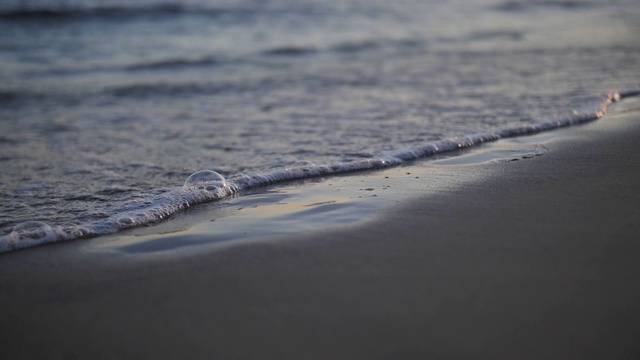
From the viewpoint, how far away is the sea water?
407 centimetres

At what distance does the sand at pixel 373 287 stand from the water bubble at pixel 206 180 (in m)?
0.49

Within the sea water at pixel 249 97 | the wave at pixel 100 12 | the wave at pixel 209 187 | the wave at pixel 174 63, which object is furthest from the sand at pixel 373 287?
Answer: the wave at pixel 100 12

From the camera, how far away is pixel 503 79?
23.7 feet

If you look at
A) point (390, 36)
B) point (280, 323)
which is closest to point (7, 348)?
point (280, 323)

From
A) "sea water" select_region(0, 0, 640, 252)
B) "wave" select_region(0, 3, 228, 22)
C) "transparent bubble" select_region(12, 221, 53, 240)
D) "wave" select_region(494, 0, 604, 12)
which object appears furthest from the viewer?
"wave" select_region(494, 0, 604, 12)

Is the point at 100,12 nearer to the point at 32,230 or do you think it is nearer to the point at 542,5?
the point at 542,5

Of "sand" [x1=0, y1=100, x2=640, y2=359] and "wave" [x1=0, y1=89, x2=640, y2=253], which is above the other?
"wave" [x1=0, y1=89, x2=640, y2=253]

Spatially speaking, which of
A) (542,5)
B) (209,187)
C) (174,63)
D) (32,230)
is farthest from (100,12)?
(32,230)

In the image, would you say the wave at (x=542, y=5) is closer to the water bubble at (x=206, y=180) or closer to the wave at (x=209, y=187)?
the wave at (x=209, y=187)

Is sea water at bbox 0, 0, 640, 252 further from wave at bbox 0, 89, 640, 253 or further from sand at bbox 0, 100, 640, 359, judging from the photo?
sand at bbox 0, 100, 640, 359

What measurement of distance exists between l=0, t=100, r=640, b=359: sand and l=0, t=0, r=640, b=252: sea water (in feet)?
2.27

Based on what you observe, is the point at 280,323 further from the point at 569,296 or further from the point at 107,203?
the point at 107,203

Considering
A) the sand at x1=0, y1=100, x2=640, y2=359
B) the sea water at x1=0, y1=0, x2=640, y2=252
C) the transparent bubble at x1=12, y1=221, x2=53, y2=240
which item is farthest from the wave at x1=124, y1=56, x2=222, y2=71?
the sand at x1=0, y1=100, x2=640, y2=359

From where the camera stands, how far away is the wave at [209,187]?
3205 mm
